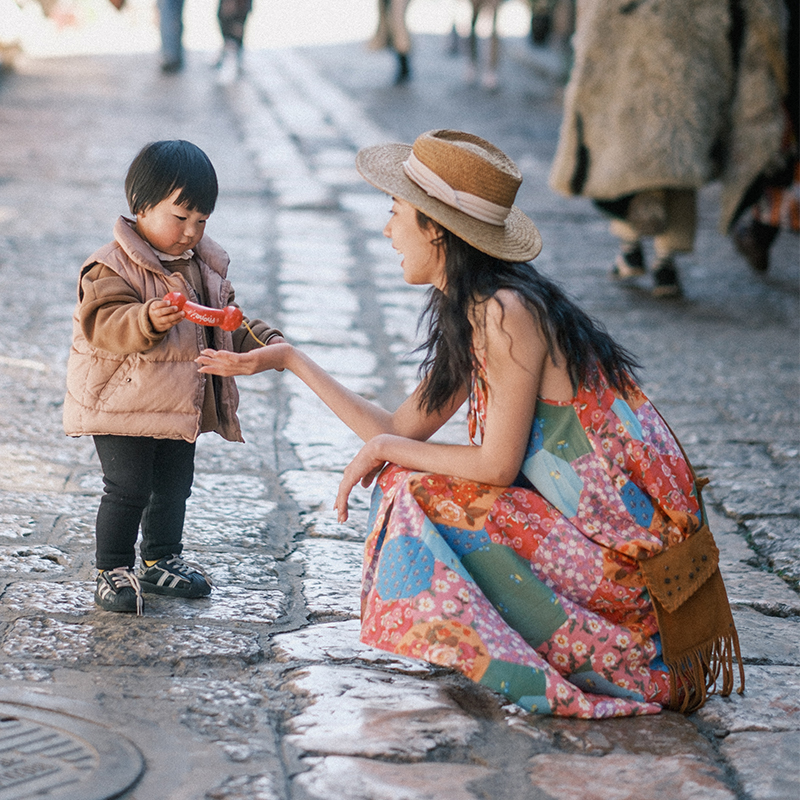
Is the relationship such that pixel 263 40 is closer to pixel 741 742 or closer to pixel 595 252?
pixel 595 252

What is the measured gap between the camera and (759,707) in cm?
239

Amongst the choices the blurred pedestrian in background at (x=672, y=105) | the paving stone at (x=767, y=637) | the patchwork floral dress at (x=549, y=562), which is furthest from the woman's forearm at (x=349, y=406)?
the blurred pedestrian in background at (x=672, y=105)

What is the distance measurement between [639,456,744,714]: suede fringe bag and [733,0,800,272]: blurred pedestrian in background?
3748 mm

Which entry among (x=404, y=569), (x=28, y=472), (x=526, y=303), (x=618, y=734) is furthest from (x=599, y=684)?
(x=28, y=472)

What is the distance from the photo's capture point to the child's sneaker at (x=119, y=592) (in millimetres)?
2553

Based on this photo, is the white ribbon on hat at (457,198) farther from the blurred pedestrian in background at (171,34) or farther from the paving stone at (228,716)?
the blurred pedestrian in background at (171,34)

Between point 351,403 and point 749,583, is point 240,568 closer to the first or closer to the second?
point 351,403

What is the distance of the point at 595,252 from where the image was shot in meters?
7.05

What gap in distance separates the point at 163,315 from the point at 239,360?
0.19 metres

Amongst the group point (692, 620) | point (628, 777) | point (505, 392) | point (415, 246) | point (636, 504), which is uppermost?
point (415, 246)

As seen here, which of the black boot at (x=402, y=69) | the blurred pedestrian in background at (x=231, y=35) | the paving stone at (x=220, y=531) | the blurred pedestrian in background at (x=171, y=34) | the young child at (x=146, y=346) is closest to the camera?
the young child at (x=146, y=346)

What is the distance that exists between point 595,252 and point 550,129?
13.9ft

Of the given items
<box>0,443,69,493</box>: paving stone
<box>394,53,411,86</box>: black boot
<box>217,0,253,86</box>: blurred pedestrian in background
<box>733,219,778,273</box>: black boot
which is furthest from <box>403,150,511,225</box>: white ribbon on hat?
<box>394,53,411,86</box>: black boot

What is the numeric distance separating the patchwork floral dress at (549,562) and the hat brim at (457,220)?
0.29m
